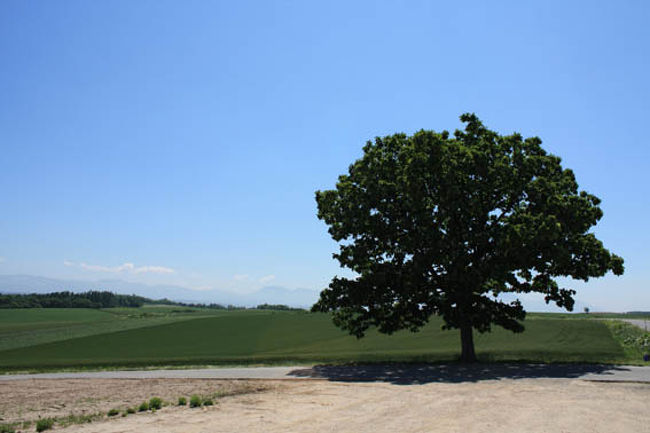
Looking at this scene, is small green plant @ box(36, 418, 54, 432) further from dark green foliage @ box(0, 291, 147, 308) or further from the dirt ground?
dark green foliage @ box(0, 291, 147, 308)

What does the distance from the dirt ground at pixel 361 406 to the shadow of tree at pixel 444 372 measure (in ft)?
4.28

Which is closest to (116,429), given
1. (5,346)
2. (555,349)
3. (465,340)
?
(465,340)

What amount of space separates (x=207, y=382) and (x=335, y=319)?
32.1 ft

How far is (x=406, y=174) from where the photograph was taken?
25.5 m

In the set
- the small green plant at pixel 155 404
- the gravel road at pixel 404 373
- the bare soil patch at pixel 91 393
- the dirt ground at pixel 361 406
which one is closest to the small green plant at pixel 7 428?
the dirt ground at pixel 361 406

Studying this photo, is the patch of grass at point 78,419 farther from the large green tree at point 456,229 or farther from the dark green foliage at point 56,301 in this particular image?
the dark green foliage at point 56,301

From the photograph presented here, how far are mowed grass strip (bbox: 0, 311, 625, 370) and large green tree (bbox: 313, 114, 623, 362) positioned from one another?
3.67 metres

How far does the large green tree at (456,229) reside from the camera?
2492cm

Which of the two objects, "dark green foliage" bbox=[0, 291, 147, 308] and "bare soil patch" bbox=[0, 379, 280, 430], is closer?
"bare soil patch" bbox=[0, 379, 280, 430]

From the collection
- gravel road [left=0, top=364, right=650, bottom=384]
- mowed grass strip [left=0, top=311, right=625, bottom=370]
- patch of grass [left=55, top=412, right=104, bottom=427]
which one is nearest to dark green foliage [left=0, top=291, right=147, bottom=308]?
mowed grass strip [left=0, top=311, right=625, bottom=370]

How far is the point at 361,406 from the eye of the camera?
14.9 meters

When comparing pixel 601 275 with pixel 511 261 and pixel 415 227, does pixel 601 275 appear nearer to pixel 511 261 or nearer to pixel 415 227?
pixel 511 261

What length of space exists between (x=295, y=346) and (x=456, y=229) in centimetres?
2196

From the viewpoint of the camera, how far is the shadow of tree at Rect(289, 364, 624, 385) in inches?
796
